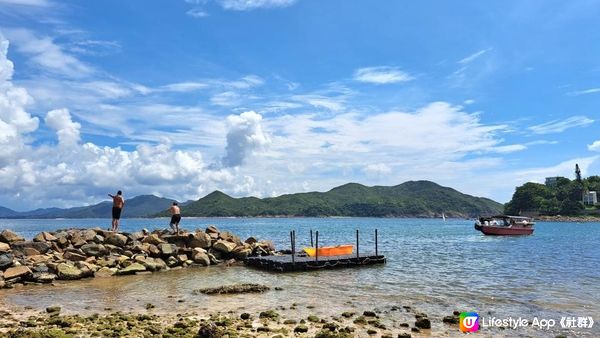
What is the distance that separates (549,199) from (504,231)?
123 meters

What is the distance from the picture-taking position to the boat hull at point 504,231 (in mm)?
75488

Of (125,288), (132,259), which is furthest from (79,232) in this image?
(125,288)

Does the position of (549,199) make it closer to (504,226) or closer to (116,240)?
(504,226)

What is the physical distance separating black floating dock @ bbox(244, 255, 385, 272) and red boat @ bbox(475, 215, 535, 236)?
49.2 meters

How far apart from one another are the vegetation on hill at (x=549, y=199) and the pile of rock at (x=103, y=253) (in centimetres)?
17142

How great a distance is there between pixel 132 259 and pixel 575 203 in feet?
602

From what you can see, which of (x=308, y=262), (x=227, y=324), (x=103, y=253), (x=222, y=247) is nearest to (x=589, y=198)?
(x=308, y=262)

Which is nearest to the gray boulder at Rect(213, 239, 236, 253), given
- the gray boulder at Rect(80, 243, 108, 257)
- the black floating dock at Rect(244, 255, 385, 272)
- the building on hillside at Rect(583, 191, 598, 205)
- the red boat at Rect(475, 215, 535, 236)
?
the black floating dock at Rect(244, 255, 385, 272)

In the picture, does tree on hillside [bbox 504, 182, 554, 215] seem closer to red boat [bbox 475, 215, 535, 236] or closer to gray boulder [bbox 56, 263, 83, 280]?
red boat [bbox 475, 215, 535, 236]

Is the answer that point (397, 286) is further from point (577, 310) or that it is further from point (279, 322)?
point (279, 322)

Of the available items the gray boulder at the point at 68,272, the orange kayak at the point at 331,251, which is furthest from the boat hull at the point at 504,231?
the gray boulder at the point at 68,272

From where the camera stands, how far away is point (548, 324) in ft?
50.0

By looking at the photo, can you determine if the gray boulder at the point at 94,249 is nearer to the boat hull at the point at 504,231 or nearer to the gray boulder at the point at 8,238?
the gray boulder at the point at 8,238

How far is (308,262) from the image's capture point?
30.5 meters
